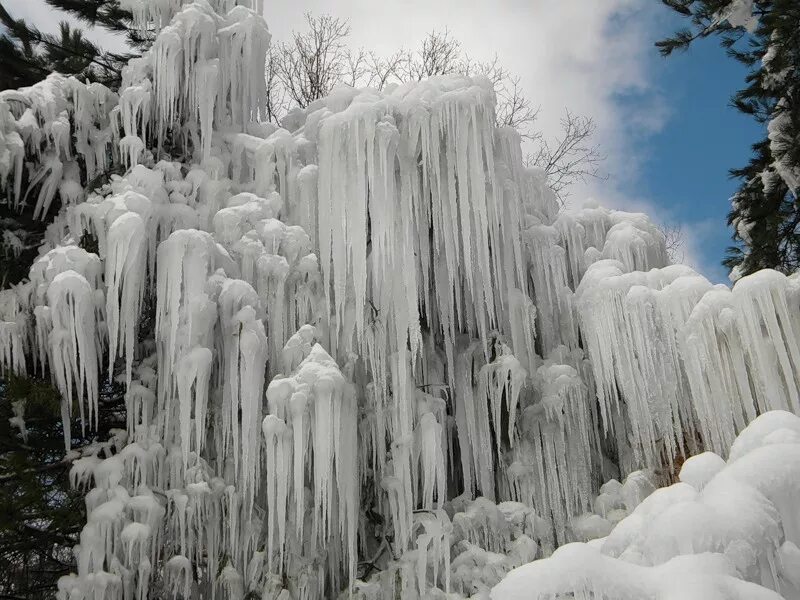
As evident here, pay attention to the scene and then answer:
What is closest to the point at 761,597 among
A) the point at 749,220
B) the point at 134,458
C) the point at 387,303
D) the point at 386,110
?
the point at 387,303

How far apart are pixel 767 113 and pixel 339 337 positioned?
16.0ft

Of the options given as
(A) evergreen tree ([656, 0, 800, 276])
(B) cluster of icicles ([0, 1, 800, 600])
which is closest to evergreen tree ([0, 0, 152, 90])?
(B) cluster of icicles ([0, 1, 800, 600])

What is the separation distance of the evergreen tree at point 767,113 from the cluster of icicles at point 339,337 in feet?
3.86

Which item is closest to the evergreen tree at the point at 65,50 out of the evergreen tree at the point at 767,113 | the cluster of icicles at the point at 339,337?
the cluster of icicles at the point at 339,337

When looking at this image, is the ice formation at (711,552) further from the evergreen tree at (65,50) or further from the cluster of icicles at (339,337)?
the evergreen tree at (65,50)

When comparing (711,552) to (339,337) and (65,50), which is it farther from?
(65,50)

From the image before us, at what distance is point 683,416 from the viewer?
218 inches

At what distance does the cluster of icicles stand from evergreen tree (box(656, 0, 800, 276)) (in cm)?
118

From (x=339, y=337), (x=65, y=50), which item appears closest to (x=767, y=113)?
(x=339, y=337)

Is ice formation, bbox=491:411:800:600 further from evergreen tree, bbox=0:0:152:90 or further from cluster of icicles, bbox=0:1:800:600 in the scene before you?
evergreen tree, bbox=0:0:152:90

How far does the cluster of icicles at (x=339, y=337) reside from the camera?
196 inches

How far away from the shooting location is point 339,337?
18.6ft

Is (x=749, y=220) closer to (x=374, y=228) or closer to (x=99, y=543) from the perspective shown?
(x=374, y=228)

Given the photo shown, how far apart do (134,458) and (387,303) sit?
2.24m
